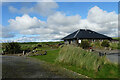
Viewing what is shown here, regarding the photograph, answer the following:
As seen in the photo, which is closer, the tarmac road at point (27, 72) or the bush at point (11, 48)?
the tarmac road at point (27, 72)

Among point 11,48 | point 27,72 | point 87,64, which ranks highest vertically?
point 11,48

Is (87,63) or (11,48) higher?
(11,48)

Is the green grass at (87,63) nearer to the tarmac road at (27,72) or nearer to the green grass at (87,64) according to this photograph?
the green grass at (87,64)

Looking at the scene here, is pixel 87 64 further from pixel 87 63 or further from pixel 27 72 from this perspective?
pixel 27 72

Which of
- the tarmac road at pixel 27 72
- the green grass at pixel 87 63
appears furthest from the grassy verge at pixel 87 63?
the tarmac road at pixel 27 72

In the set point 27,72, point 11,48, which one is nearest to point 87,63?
point 27,72

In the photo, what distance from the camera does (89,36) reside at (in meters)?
32.7

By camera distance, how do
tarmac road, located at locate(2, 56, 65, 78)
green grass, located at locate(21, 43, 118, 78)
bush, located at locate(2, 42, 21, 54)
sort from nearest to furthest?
tarmac road, located at locate(2, 56, 65, 78) < green grass, located at locate(21, 43, 118, 78) < bush, located at locate(2, 42, 21, 54)

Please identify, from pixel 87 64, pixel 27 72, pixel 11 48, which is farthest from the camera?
pixel 11 48

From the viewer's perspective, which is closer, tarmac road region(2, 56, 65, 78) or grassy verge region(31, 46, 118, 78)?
tarmac road region(2, 56, 65, 78)

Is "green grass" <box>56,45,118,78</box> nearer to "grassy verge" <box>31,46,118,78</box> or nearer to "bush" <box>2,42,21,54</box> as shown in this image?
"grassy verge" <box>31,46,118,78</box>

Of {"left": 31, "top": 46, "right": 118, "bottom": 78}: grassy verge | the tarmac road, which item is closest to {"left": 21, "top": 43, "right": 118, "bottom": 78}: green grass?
{"left": 31, "top": 46, "right": 118, "bottom": 78}: grassy verge

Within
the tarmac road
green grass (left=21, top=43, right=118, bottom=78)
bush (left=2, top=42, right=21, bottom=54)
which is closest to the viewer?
the tarmac road

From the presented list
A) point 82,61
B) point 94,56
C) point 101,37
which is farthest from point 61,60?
point 101,37
